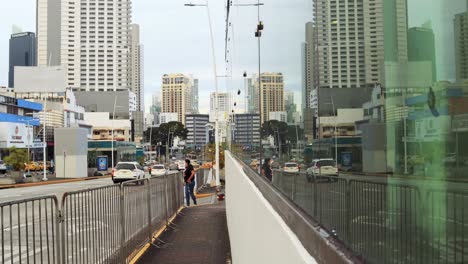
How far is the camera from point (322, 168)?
261cm

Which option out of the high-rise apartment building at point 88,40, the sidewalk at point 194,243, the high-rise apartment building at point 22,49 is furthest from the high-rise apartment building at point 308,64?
the high-rise apartment building at point 22,49

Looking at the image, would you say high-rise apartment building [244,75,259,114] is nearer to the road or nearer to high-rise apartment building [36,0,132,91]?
the road

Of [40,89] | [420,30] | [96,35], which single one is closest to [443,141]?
[420,30]

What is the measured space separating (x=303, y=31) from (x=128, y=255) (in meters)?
6.15

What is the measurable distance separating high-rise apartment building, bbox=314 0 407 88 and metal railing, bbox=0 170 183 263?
2989mm

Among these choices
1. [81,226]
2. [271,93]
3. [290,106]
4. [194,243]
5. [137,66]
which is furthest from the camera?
[137,66]

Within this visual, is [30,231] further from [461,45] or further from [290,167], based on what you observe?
[461,45]

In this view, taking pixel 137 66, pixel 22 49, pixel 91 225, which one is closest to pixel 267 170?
pixel 91 225

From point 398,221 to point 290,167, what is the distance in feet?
7.54

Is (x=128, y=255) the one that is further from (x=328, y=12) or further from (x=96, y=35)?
(x=96, y=35)

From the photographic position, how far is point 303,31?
300 centimetres

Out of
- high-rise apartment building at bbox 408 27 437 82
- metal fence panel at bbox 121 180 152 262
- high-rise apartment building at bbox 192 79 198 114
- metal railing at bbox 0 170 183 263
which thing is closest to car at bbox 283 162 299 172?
high-rise apartment building at bbox 408 27 437 82

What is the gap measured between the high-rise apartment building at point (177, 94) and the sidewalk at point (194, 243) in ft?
345

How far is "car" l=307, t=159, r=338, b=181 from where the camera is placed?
2.37 m
